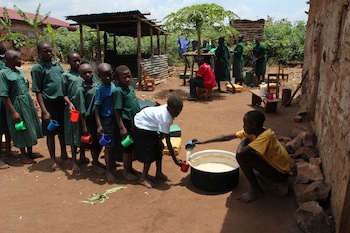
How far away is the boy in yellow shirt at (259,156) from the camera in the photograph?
10.4ft

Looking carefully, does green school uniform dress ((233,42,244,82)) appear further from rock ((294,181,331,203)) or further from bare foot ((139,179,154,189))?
rock ((294,181,331,203))

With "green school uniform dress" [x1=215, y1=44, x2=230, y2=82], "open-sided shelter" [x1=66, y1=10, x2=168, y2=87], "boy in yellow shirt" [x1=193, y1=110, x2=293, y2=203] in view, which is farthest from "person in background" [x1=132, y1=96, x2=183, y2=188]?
"open-sided shelter" [x1=66, y1=10, x2=168, y2=87]

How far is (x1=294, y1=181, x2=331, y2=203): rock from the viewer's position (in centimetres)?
296

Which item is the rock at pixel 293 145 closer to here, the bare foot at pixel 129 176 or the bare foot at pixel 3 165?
the bare foot at pixel 129 176

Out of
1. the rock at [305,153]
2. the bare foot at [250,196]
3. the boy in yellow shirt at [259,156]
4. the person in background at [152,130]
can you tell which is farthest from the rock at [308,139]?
the person in background at [152,130]

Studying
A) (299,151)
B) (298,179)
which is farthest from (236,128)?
(298,179)

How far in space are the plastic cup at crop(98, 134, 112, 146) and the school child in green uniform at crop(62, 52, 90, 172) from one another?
48 cm

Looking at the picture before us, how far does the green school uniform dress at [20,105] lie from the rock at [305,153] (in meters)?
3.91

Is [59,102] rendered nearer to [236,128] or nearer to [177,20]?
[236,128]

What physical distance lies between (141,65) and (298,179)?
360 inches

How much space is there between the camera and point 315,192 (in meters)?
2.98

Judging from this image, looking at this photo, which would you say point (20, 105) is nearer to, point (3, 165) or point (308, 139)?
point (3, 165)

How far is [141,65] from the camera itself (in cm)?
1154

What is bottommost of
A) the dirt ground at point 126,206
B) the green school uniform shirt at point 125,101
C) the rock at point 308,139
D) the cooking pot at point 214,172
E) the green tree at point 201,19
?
the dirt ground at point 126,206
